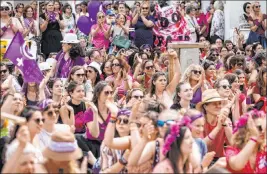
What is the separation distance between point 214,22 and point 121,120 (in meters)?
13.1

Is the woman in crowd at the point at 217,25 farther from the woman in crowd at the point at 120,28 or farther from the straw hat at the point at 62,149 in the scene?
the straw hat at the point at 62,149

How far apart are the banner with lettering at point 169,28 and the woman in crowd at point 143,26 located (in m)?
0.24

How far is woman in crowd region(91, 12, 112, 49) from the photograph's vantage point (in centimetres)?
2038

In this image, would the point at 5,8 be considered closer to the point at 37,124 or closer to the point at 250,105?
the point at 250,105

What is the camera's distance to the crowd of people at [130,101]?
10109 mm

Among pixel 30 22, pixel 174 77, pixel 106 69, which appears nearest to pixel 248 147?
pixel 174 77

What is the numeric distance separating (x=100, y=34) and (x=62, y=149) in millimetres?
10759

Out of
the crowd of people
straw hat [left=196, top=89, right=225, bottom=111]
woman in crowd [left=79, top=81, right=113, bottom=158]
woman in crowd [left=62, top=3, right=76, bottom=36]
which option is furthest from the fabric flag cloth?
woman in crowd [left=62, top=3, right=76, bottom=36]

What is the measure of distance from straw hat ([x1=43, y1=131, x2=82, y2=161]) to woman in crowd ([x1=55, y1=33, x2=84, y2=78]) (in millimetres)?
6049

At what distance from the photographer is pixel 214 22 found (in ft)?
79.2

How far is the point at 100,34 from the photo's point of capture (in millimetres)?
20531

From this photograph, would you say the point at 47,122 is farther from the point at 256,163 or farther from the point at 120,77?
the point at 120,77

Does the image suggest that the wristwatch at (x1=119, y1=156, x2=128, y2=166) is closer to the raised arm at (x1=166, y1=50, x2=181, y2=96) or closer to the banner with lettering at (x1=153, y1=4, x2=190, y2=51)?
the raised arm at (x1=166, y1=50, x2=181, y2=96)

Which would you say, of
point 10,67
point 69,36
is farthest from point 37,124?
point 69,36
